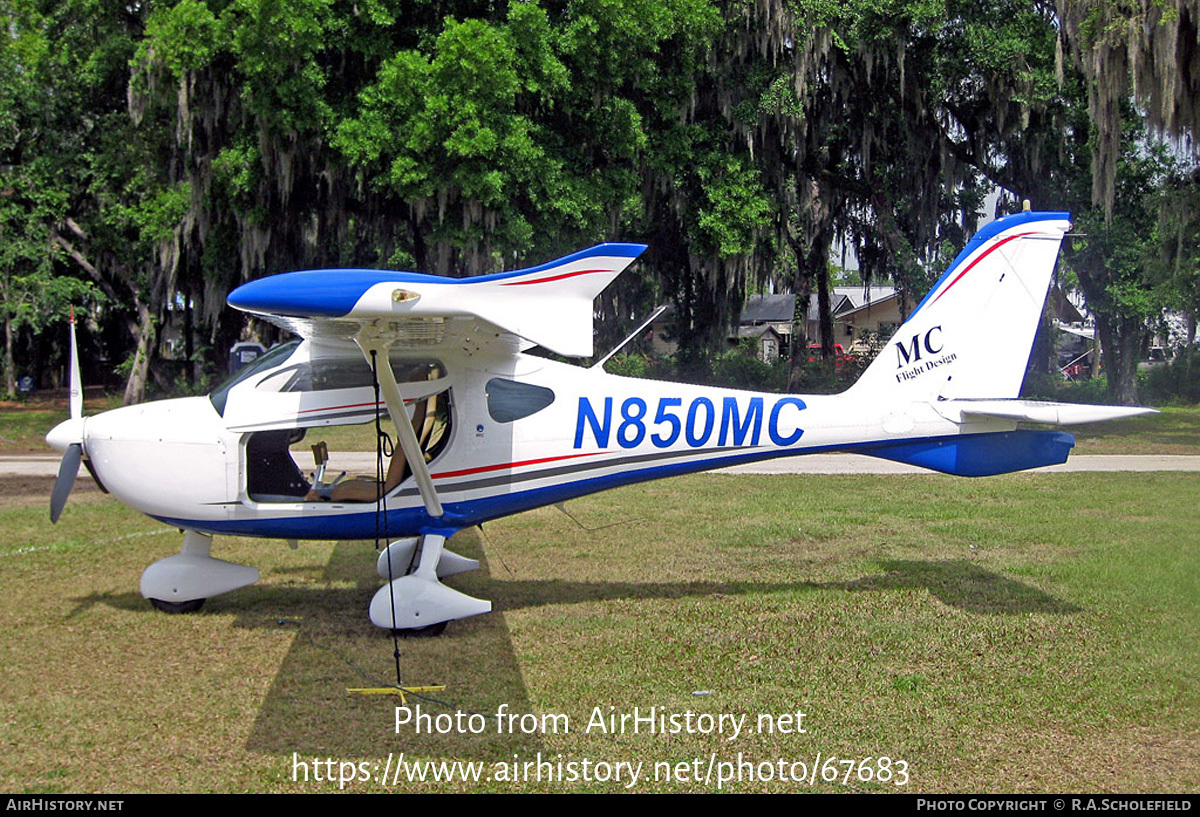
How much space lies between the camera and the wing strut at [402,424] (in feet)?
20.4

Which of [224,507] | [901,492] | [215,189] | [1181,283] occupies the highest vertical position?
[215,189]

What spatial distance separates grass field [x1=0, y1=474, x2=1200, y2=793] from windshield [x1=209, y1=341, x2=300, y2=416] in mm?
1728

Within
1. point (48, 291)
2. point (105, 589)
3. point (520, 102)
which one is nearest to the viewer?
point (105, 589)

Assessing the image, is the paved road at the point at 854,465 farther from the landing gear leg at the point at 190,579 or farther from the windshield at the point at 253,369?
the windshield at the point at 253,369

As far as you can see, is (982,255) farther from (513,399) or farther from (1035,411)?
(513,399)

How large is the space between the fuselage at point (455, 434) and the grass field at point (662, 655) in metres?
0.92

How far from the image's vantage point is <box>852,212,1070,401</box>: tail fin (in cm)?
793

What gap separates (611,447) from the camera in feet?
25.8

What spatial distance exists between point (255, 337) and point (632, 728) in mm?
25443

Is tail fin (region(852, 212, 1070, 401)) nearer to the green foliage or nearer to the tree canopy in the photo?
the tree canopy

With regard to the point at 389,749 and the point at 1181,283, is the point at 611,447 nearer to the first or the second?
the point at 389,749

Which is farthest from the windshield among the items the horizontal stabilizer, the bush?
the bush

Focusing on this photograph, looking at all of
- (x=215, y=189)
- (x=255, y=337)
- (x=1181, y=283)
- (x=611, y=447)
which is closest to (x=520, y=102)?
(x=215, y=189)

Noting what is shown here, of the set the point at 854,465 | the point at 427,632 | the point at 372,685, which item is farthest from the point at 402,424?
the point at 854,465
